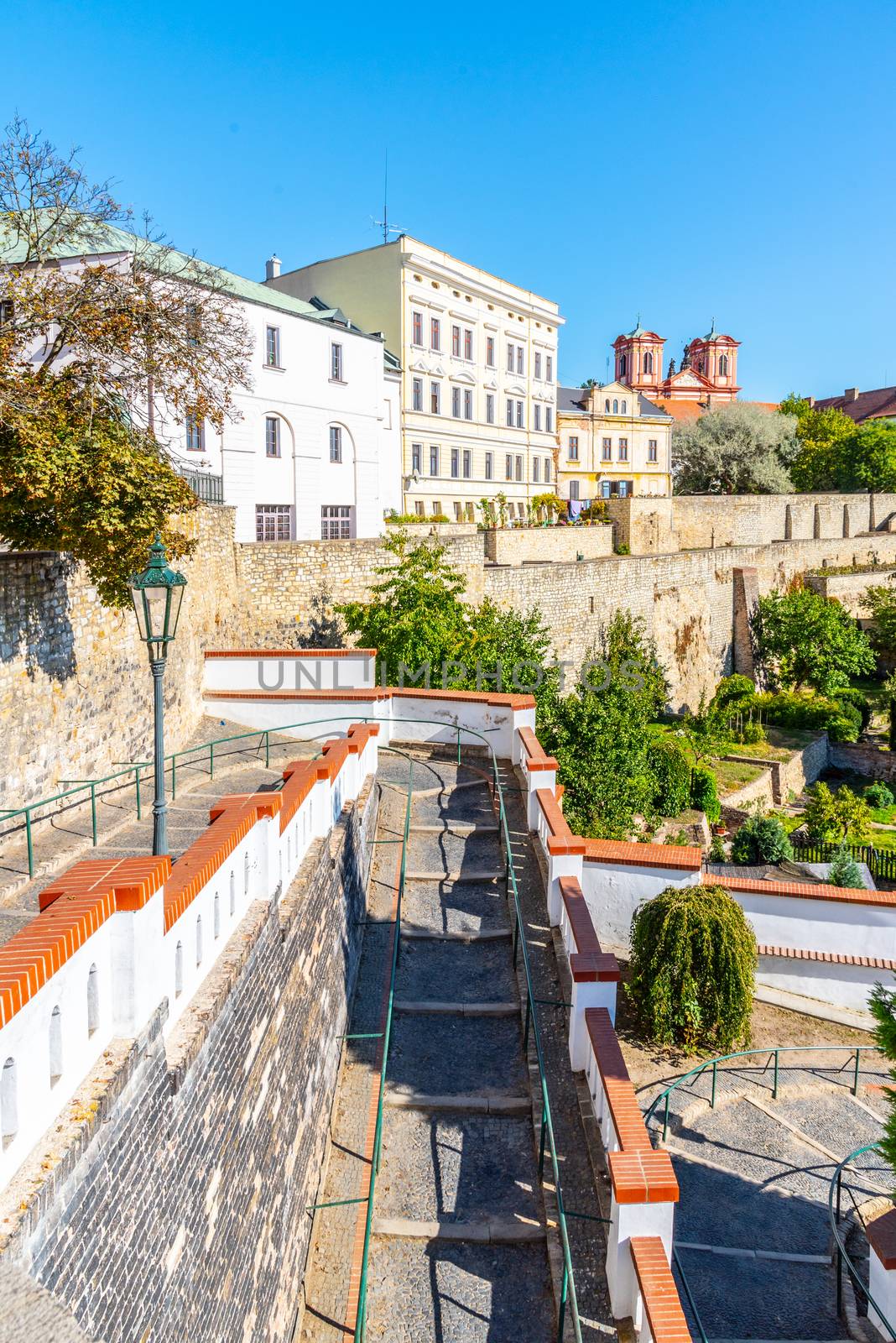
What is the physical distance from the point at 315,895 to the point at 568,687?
21.1m

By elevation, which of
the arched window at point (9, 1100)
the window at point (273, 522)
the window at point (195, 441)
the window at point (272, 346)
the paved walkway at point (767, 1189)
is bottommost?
the paved walkway at point (767, 1189)

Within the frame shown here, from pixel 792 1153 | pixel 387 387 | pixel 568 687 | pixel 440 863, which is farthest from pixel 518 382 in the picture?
pixel 792 1153

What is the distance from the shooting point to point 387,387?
31.3 m

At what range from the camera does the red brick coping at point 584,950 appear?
6.49 meters

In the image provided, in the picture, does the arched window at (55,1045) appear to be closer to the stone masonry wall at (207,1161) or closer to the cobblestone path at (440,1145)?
the stone masonry wall at (207,1161)

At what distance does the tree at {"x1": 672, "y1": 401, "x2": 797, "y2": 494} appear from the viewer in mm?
51688

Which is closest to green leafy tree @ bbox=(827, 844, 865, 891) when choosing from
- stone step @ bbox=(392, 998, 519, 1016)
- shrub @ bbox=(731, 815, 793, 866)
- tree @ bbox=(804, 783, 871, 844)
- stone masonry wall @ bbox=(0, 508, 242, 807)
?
shrub @ bbox=(731, 815, 793, 866)

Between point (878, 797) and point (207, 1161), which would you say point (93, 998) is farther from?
point (878, 797)

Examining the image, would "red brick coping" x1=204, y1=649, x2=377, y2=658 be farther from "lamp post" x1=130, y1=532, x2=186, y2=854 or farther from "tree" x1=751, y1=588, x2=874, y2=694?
"tree" x1=751, y1=588, x2=874, y2=694

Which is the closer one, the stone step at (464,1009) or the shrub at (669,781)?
the stone step at (464,1009)

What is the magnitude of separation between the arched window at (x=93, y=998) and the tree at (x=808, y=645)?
113 feet

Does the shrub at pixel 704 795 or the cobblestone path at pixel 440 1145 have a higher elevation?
the cobblestone path at pixel 440 1145

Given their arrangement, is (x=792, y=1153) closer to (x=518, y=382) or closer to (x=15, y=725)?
(x=15, y=725)

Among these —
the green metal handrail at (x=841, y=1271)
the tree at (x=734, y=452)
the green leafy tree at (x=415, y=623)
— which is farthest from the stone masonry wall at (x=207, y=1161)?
the tree at (x=734, y=452)
